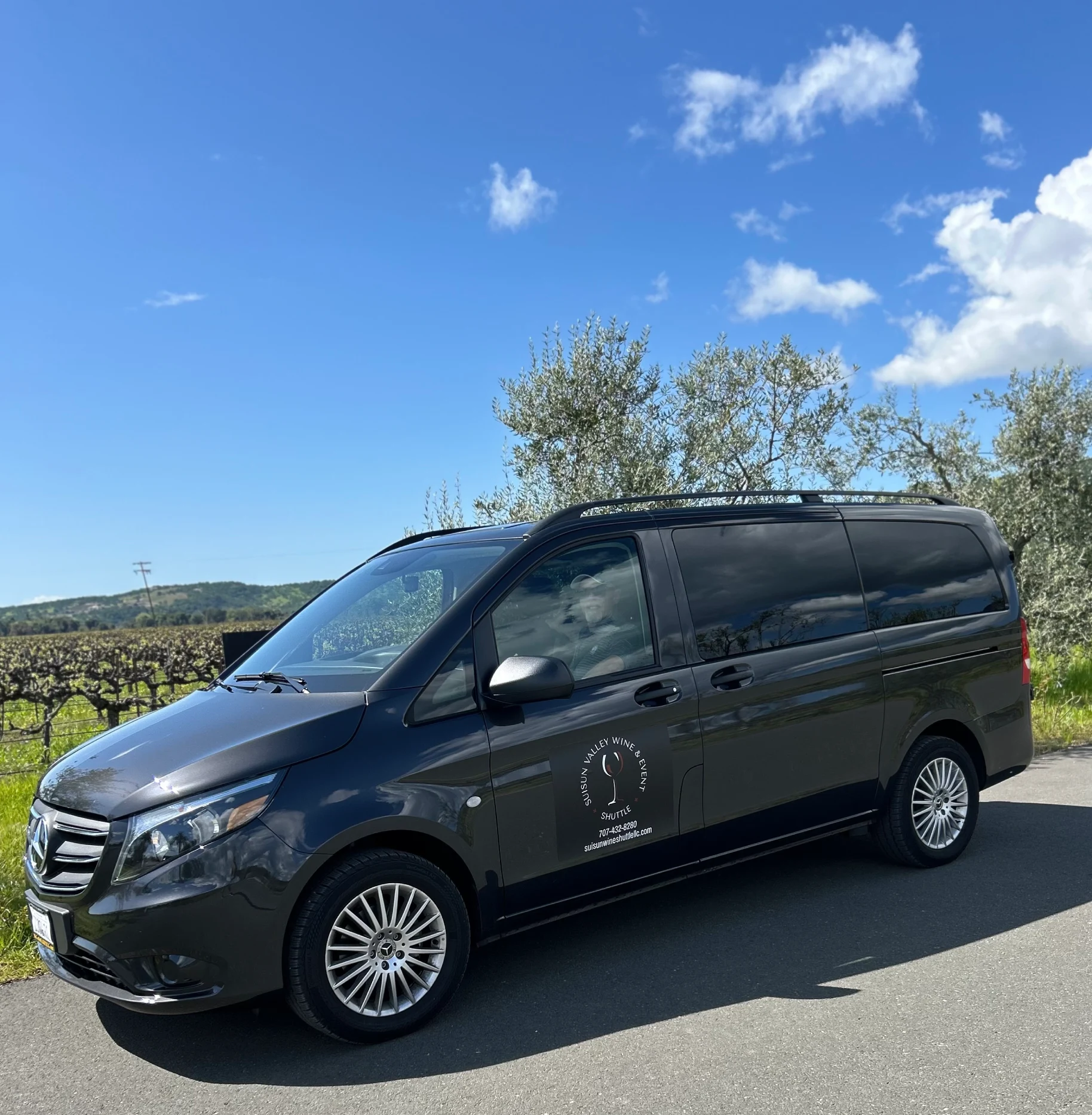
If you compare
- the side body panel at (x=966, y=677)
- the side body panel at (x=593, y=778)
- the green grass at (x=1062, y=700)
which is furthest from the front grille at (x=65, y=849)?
the green grass at (x=1062, y=700)

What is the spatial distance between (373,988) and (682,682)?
6.05ft

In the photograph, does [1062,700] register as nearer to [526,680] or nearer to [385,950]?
[526,680]

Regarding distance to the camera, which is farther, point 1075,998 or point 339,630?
point 339,630

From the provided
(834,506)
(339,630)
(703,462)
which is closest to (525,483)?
(703,462)

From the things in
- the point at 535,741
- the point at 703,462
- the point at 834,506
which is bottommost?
the point at 535,741

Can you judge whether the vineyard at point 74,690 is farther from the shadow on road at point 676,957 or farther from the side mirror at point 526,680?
the side mirror at point 526,680

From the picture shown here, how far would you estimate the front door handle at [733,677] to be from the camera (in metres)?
4.80

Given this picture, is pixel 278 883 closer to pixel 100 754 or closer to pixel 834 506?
pixel 100 754

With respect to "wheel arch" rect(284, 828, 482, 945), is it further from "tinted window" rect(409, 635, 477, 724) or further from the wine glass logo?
the wine glass logo

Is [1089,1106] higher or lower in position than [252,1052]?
lower

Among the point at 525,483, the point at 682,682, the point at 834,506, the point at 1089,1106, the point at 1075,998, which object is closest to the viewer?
the point at 1089,1106

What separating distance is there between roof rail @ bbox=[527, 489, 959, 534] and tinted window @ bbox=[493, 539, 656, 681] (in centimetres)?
19

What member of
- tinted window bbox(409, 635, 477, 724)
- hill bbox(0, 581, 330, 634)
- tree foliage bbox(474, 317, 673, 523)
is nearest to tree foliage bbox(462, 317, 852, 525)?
tree foliage bbox(474, 317, 673, 523)

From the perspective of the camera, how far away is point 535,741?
166 inches
